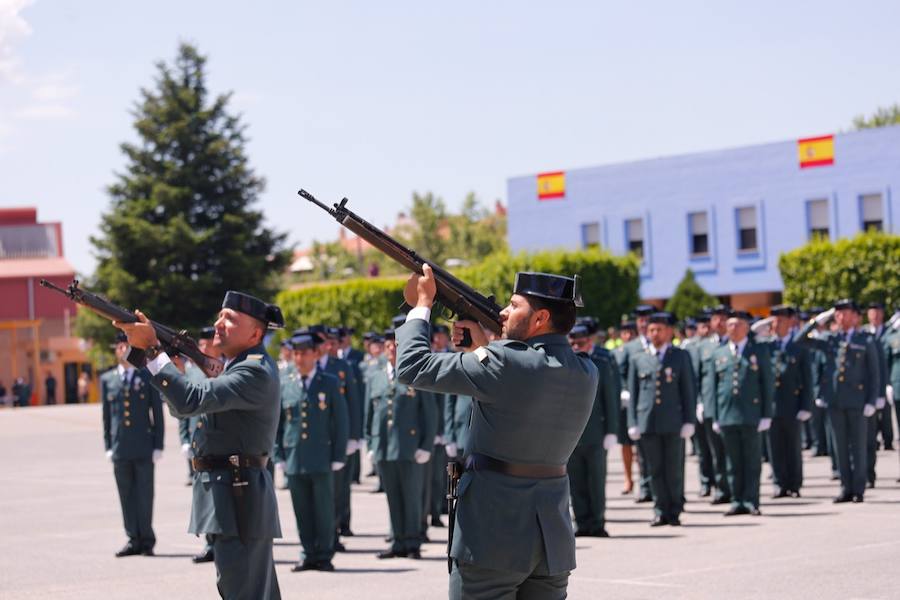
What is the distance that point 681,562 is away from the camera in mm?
11281

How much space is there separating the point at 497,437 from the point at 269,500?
2148mm

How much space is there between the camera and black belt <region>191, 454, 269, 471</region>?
762cm

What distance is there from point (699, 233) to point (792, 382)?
3349 cm

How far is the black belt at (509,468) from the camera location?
592 cm

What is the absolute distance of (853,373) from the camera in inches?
623

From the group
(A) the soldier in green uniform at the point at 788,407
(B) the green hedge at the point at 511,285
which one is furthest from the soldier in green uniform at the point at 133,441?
(B) the green hedge at the point at 511,285

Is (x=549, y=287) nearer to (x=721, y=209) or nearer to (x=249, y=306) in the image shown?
(x=249, y=306)

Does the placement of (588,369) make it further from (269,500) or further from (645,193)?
(645,193)

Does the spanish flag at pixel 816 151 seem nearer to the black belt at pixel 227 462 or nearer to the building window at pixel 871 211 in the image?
the building window at pixel 871 211

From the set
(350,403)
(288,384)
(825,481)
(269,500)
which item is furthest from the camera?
(825,481)

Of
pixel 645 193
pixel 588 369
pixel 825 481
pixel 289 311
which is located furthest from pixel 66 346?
pixel 588 369

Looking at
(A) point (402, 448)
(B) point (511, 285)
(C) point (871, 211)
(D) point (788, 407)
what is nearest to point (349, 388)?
(A) point (402, 448)

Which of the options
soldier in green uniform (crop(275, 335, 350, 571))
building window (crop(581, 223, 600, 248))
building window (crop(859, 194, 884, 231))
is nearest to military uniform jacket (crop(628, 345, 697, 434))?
soldier in green uniform (crop(275, 335, 350, 571))

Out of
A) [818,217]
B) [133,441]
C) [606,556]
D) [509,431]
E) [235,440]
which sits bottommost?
[606,556]
